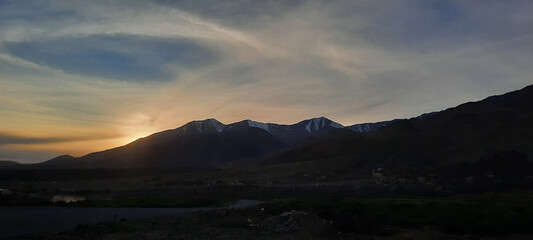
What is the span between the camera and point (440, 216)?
125ft

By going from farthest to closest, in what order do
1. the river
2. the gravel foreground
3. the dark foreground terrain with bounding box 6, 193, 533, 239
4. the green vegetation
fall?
the river → the gravel foreground → the dark foreground terrain with bounding box 6, 193, 533, 239 → the green vegetation

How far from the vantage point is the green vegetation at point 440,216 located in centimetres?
3381

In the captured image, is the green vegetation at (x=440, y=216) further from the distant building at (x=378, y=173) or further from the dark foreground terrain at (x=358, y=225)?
the distant building at (x=378, y=173)

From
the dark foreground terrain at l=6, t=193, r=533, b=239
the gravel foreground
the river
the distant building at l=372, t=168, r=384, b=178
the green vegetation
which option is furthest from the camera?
the distant building at l=372, t=168, r=384, b=178

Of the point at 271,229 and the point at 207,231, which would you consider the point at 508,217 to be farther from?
the point at 207,231

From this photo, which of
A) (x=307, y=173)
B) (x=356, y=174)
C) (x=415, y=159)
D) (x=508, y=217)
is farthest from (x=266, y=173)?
(x=508, y=217)

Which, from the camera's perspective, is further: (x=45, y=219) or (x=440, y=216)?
(x=45, y=219)

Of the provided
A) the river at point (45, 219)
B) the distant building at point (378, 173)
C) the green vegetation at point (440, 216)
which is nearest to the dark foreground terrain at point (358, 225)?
the green vegetation at point (440, 216)

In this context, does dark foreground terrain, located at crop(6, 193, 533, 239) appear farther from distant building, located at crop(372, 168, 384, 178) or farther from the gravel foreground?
distant building, located at crop(372, 168, 384, 178)

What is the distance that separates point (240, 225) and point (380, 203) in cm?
1738

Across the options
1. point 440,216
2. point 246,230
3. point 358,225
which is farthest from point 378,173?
point 246,230

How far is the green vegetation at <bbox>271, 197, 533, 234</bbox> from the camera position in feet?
111

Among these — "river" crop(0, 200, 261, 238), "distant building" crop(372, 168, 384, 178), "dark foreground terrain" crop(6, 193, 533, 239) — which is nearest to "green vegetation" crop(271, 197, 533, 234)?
"dark foreground terrain" crop(6, 193, 533, 239)

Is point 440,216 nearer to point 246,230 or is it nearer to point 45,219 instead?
point 246,230
